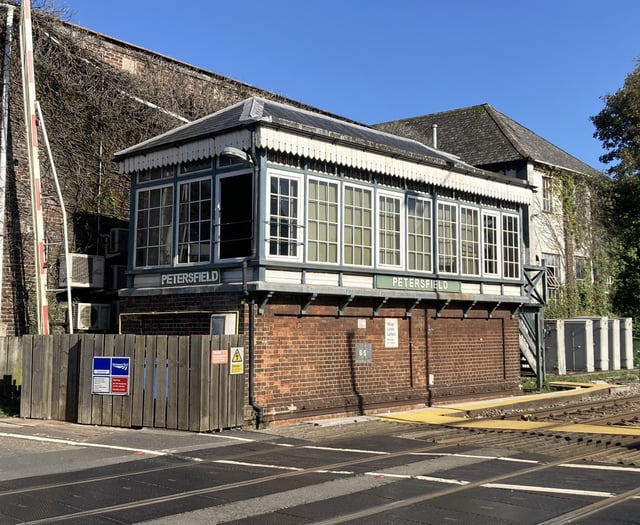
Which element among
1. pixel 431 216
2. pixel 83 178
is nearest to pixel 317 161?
pixel 431 216

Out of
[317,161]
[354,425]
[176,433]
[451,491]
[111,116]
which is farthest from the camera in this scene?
[111,116]

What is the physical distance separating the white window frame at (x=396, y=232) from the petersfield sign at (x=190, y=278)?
12.6ft

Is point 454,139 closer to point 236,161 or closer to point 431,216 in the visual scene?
point 431,216

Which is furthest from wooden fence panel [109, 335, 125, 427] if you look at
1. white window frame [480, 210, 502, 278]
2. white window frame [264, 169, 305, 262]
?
white window frame [480, 210, 502, 278]

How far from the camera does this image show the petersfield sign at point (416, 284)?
16328 millimetres

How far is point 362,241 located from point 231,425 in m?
5.11

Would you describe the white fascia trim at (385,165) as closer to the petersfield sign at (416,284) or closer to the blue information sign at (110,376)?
the petersfield sign at (416,284)

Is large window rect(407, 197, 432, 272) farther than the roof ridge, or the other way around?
the roof ridge

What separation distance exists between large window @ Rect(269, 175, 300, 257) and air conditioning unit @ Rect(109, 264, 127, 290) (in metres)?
5.85

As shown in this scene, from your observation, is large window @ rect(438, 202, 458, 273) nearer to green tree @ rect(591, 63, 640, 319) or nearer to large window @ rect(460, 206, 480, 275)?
large window @ rect(460, 206, 480, 275)

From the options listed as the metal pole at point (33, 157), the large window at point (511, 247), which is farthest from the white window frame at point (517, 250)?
Answer: the metal pole at point (33, 157)

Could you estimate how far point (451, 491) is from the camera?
7.86 metres

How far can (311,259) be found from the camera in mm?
14805

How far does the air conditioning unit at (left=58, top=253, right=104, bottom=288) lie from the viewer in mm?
17984
